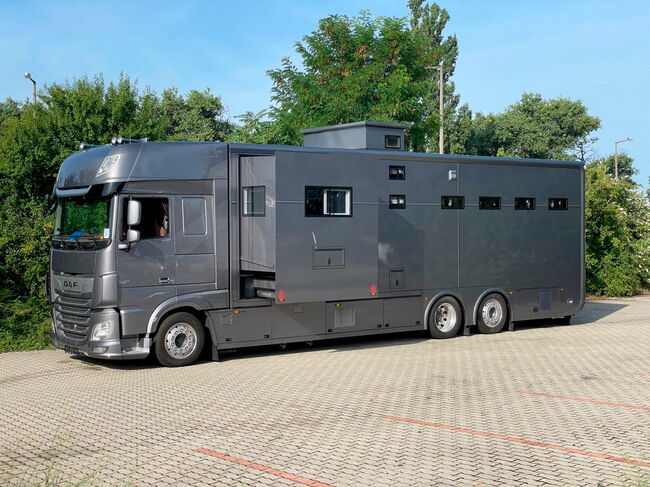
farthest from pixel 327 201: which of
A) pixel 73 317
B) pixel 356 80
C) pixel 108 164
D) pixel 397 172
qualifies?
pixel 356 80

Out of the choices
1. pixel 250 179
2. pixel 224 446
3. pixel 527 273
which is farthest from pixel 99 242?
pixel 527 273

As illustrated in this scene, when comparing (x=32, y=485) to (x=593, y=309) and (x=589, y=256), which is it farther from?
(x=589, y=256)

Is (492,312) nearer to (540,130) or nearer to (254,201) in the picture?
(254,201)

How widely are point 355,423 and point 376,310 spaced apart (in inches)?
245

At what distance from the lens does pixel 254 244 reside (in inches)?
538

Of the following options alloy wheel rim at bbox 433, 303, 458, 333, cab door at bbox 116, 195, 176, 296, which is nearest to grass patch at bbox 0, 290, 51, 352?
cab door at bbox 116, 195, 176, 296

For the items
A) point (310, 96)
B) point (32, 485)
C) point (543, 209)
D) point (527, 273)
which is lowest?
point (32, 485)

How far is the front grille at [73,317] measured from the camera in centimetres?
1286

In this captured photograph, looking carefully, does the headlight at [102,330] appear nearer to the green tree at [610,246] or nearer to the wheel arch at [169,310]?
the wheel arch at [169,310]

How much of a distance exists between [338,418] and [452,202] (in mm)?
7998

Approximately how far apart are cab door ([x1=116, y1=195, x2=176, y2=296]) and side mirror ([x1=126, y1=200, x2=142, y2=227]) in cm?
11

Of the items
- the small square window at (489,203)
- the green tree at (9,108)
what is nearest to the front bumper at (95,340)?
the small square window at (489,203)

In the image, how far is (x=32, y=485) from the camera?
6.88m

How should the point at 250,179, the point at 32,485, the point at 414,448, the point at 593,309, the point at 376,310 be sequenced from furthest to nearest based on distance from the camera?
the point at 593,309 < the point at 376,310 < the point at 250,179 < the point at 414,448 < the point at 32,485
